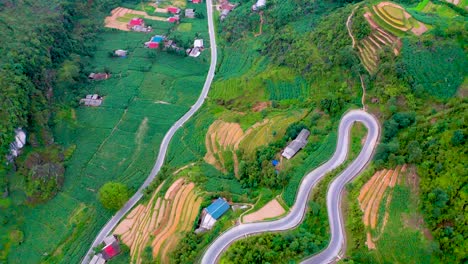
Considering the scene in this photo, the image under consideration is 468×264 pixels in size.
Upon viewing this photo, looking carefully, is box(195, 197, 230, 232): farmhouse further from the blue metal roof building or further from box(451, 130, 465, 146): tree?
box(451, 130, 465, 146): tree

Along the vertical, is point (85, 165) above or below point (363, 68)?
below

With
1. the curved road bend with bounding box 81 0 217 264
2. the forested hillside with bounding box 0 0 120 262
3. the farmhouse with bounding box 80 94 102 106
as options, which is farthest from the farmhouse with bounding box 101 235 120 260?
the farmhouse with bounding box 80 94 102 106

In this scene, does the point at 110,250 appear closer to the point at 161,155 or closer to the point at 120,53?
the point at 161,155

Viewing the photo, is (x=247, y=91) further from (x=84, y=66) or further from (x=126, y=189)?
(x=84, y=66)

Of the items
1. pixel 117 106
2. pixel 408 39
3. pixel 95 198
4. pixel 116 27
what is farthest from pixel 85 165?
pixel 408 39

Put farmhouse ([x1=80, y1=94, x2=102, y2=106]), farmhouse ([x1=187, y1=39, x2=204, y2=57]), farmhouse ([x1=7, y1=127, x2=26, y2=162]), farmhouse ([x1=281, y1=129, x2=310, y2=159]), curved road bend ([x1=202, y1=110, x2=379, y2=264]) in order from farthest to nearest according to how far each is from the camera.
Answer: farmhouse ([x1=187, y1=39, x2=204, y2=57]) → farmhouse ([x1=80, y1=94, x2=102, y2=106]) → farmhouse ([x1=7, y1=127, x2=26, y2=162]) → farmhouse ([x1=281, y1=129, x2=310, y2=159]) → curved road bend ([x1=202, y1=110, x2=379, y2=264])

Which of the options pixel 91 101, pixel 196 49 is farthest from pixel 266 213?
pixel 196 49
